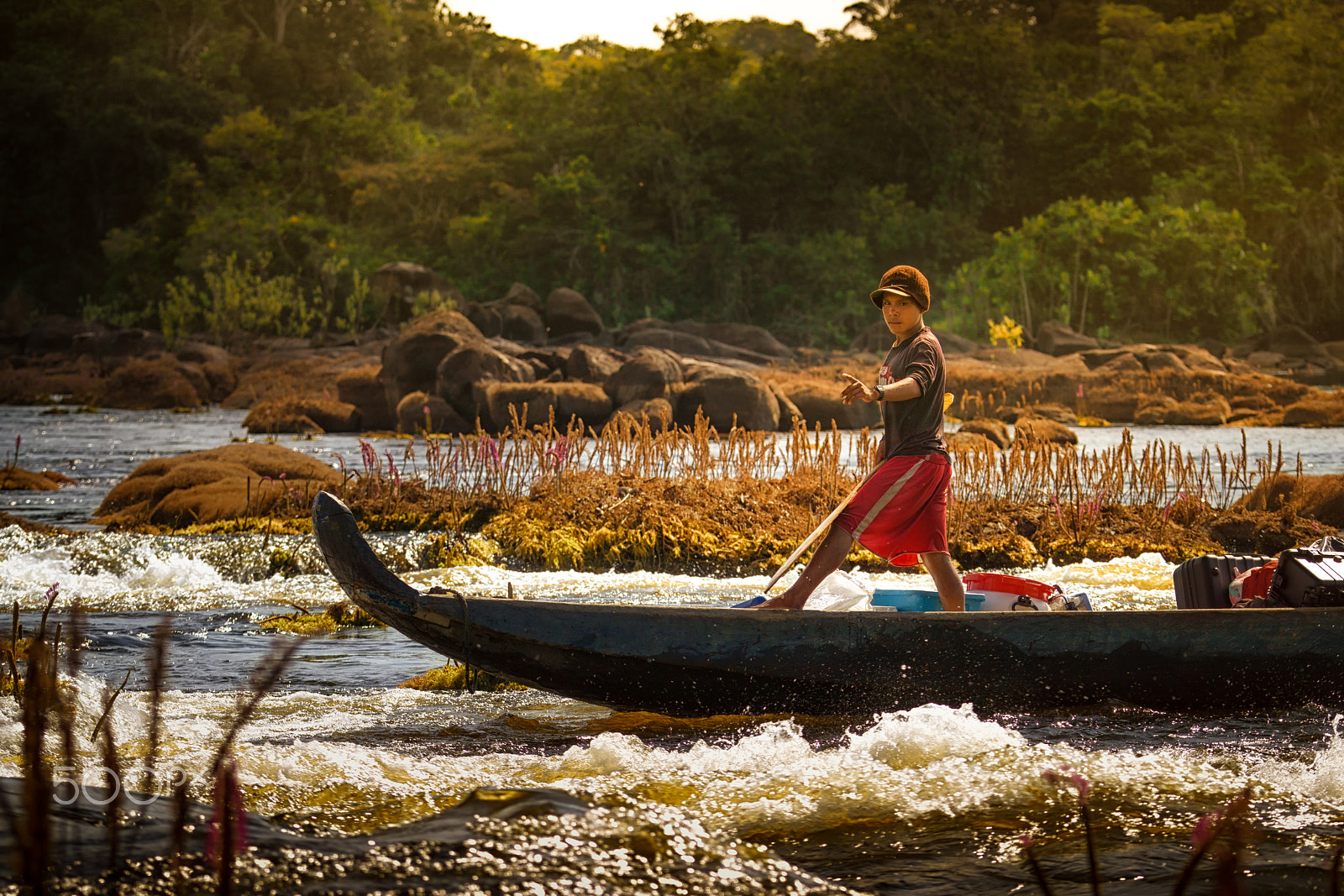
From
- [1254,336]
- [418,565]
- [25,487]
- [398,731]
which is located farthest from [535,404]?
[1254,336]

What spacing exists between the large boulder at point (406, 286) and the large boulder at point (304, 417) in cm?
1526

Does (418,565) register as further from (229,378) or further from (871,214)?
(871,214)

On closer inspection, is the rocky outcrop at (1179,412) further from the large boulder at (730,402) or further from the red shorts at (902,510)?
the red shorts at (902,510)

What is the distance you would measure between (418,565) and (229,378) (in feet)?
75.9

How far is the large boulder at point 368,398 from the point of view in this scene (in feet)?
82.0

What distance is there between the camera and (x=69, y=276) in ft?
164

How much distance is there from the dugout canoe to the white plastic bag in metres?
0.69

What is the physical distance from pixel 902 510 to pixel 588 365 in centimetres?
2078

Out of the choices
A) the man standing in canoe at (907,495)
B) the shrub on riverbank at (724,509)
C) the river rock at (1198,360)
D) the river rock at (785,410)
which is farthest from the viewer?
the river rock at (1198,360)

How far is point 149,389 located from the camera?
2905 centimetres

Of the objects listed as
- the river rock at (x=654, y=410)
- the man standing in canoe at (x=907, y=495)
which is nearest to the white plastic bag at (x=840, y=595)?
the man standing in canoe at (x=907, y=495)

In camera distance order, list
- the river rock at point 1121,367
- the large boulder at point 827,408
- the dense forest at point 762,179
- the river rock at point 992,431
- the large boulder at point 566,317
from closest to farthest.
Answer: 1. the river rock at point 992,431
2. the large boulder at point 827,408
3. the river rock at point 1121,367
4. the large boulder at point 566,317
5. the dense forest at point 762,179

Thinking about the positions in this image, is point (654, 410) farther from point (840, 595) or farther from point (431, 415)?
point (840, 595)

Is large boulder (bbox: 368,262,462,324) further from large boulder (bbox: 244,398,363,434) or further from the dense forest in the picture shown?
large boulder (bbox: 244,398,363,434)
